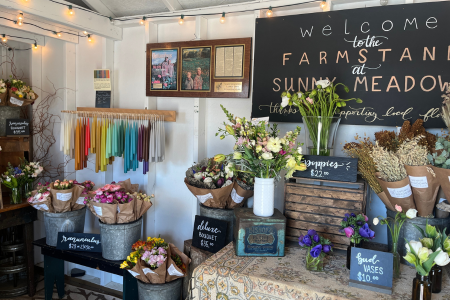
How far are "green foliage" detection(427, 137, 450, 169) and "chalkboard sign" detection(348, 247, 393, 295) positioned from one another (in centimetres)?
50

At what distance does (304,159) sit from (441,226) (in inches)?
28.5

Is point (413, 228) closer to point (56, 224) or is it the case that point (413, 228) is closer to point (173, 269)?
point (173, 269)

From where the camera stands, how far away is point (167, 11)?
2787mm

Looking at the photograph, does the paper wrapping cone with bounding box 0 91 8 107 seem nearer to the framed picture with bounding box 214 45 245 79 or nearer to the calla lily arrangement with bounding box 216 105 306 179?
the framed picture with bounding box 214 45 245 79

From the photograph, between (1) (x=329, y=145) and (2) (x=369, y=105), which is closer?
(1) (x=329, y=145)

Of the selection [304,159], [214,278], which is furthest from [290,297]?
[304,159]

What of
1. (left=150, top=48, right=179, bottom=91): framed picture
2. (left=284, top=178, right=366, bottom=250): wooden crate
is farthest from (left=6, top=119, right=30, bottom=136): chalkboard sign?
(left=284, top=178, right=366, bottom=250): wooden crate

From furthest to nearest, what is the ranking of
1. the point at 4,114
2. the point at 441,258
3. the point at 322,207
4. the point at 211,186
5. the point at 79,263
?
the point at 4,114
the point at 79,263
the point at 211,186
the point at 322,207
the point at 441,258

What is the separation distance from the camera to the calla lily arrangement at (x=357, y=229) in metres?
1.60

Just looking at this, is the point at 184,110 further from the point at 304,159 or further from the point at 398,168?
the point at 398,168

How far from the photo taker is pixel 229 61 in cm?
256

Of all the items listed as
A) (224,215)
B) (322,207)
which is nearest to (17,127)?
(224,215)

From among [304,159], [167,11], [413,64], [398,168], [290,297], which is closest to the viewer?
[290,297]

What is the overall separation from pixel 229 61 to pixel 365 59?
942mm
